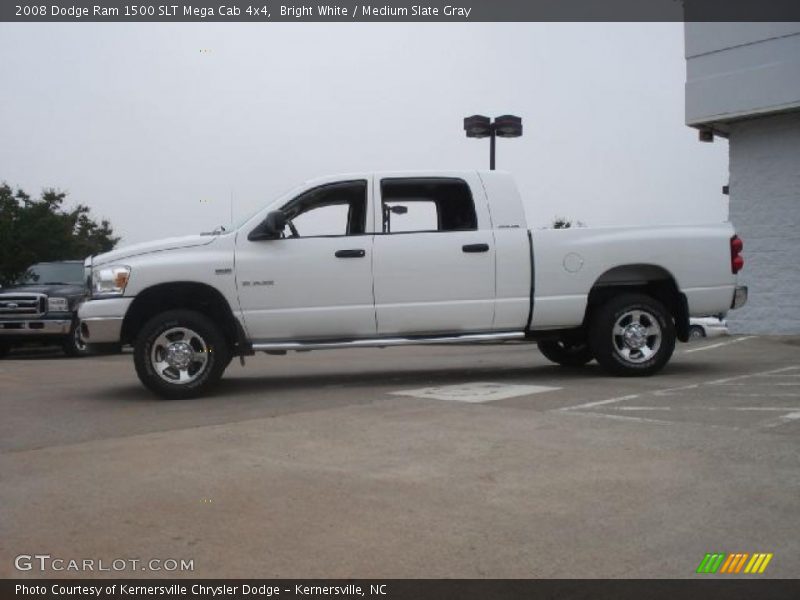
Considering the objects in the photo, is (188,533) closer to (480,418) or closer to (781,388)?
(480,418)

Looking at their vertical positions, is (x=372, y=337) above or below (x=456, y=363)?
above

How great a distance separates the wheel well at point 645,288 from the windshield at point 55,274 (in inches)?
425

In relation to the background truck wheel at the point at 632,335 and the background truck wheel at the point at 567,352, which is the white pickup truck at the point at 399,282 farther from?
the background truck wheel at the point at 567,352

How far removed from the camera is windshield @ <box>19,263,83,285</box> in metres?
15.9

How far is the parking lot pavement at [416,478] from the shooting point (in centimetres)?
358

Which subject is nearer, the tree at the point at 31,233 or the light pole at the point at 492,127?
the light pole at the point at 492,127

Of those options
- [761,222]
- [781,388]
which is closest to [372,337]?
[781,388]

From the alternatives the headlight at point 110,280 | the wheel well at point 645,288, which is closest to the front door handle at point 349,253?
the headlight at point 110,280

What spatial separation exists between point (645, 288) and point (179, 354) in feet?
15.8

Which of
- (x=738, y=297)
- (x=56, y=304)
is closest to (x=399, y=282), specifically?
(x=738, y=297)

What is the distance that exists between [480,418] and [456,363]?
4.72 meters

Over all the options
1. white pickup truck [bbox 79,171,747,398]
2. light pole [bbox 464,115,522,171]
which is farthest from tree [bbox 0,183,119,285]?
white pickup truck [bbox 79,171,747,398]

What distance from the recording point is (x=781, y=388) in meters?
7.62
